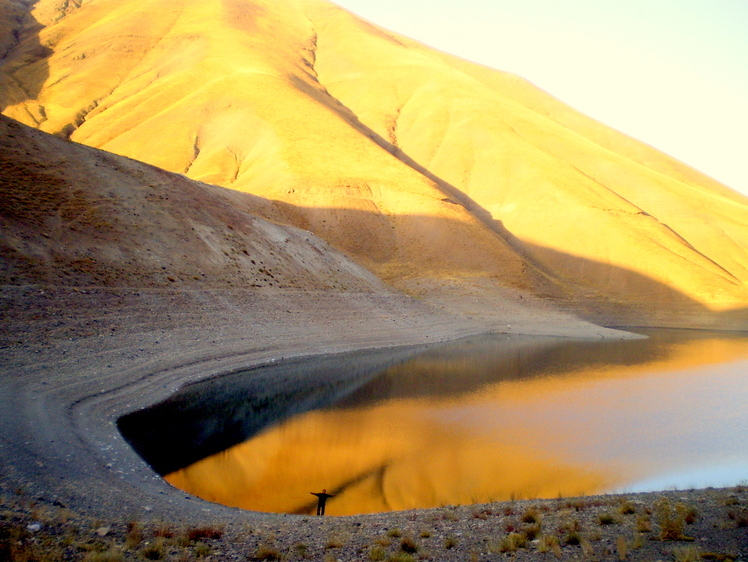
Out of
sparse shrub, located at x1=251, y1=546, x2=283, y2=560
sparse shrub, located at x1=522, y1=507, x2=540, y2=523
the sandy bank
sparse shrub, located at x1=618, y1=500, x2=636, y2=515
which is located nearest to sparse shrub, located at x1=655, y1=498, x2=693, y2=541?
sparse shrub, located at x1=618, y1=500, x2=636, y2=515

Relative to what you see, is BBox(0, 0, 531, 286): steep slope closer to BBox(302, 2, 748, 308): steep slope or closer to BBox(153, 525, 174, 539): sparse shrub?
BBox(302, 2, 748, 308): steep slope

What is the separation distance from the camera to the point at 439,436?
17578 mm

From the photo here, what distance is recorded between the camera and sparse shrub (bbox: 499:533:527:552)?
7.95m

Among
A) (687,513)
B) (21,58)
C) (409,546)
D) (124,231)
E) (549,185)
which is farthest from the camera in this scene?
(21,58)

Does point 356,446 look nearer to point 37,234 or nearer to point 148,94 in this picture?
point 37,234

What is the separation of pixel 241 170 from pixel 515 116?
153ft

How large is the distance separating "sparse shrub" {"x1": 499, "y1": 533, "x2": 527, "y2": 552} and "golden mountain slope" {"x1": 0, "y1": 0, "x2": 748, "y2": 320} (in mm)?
41885

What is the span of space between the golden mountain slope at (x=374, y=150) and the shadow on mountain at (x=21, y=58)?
386mm

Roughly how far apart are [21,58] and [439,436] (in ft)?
329

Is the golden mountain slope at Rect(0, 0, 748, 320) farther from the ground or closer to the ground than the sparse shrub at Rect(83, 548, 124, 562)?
farther from the ground

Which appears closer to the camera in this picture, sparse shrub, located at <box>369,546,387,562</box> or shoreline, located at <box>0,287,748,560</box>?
sparse shrub, located at <box>369,546,387,562</box>

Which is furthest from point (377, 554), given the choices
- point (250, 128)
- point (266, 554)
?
point (250, 128)

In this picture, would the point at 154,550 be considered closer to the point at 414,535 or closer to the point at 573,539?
the point at 414,535

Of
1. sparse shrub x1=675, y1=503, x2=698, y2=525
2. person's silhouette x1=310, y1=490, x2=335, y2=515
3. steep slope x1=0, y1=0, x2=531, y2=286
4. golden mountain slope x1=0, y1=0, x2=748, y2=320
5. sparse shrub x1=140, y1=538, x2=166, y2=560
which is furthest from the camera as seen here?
golden mountain slope x1=0, y1=0, x2=748, y2=320
